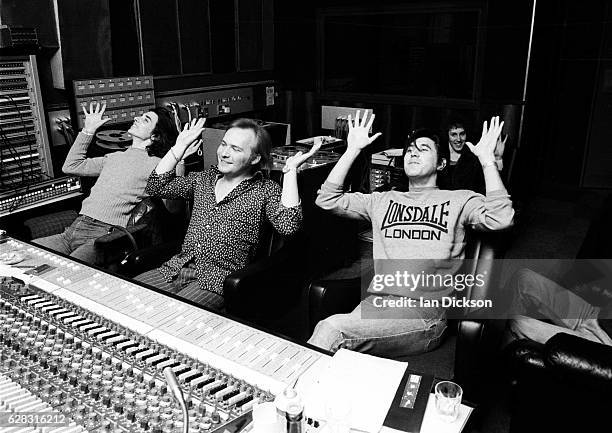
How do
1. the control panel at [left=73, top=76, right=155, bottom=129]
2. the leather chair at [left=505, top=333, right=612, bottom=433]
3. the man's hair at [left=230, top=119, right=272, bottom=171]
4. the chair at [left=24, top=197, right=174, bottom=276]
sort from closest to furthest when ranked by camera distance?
the leather chair at [left=505, top=333, right=612, bottom=433]
the man's hair at [left=230, top=119, right=272, bottom=171]
the chair at [left=24, top=197, right=174, bottom=276]
the control panel at [left=73, top=76, right=155, bottom=129]

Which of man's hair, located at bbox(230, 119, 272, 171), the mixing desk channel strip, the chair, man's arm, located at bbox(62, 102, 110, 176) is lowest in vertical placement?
the chair

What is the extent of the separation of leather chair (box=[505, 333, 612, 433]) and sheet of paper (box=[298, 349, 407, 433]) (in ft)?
2.01

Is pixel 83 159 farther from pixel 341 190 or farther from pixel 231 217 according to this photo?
pixel 341 190

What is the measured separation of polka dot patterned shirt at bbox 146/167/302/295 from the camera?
2.61 meters

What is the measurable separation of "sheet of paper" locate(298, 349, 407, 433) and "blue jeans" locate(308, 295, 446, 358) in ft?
2.22

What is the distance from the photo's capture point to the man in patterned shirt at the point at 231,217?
2543 mm

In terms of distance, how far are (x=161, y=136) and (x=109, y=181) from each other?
1.38 feet

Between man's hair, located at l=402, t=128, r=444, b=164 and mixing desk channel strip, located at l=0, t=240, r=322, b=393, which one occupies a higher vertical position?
man's hair, located at l=402, t=128, r=444, b=164

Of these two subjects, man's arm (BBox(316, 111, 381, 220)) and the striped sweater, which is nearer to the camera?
man's arm (BBox(316, 111, 381, 220))

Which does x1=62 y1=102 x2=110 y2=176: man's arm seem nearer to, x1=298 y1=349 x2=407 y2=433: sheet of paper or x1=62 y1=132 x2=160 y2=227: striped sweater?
x1=62 y1=132 x2=160 y2=227: striped sweater

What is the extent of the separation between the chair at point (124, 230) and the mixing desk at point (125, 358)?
101 cm

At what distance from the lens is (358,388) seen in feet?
4.52

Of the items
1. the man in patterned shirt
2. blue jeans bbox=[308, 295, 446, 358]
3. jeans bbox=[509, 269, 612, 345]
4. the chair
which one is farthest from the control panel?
jeans bbox=[509, 269, 612, 345]

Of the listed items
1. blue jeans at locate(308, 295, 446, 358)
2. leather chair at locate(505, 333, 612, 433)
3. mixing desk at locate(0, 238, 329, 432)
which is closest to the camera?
mixing desk at locate(0, 238, 329, 432)
